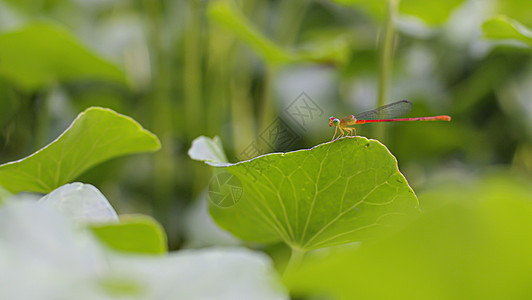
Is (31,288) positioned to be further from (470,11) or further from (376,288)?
(470,11)

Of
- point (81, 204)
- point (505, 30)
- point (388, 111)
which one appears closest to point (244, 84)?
point (388, 111)

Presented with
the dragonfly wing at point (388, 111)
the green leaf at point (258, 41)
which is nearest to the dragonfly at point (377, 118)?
the dragonfly wing at point (388, 111)

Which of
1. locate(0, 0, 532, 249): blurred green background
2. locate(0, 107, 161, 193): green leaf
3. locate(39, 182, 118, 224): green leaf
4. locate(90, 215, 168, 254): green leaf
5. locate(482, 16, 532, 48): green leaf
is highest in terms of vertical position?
locate(482, 16, 532, 48): green leaf

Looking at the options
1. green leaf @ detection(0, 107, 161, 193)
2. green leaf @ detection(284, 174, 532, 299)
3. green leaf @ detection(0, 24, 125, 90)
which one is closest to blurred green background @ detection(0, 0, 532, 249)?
green leaf @ detection(0, 24, 125, 90)

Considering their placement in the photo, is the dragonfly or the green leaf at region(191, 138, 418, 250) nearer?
the green leaf at region(191, 138, 418, 250)

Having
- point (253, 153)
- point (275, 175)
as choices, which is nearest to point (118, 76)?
point (253, 153)

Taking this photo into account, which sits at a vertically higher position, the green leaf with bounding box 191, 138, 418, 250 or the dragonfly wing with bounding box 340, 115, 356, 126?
the green leaf with bounding box 191, 138, 418, 250

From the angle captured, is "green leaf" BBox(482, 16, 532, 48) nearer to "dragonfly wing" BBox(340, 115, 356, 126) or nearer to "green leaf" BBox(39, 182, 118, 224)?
"dragonfly wing" BBox(340, 115, 356, 126)

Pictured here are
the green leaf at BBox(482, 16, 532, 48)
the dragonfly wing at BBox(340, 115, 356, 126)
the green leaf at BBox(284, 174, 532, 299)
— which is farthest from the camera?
the dragonfly wing at BBox(340, 115, 356, 126)
